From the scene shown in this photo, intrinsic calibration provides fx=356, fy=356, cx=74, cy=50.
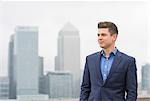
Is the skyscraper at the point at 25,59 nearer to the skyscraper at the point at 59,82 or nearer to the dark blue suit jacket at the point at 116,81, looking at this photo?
the skyscraper at the point at 59,82

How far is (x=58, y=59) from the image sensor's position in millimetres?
9320

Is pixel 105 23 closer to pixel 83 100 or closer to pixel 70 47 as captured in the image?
pixel 83 100

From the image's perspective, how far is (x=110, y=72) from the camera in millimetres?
1655

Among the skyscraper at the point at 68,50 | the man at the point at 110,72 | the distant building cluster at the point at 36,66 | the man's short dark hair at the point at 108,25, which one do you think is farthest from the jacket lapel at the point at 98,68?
the skyscraper at the point at 68,50

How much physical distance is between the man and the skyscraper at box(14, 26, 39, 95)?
7361mm

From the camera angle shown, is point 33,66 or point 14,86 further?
point 33,66

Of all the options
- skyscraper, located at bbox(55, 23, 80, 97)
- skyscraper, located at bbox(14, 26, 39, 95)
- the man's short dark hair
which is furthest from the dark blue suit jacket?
skyscraper, located at bbox(14, 26, 39, 95)

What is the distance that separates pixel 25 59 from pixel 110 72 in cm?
869

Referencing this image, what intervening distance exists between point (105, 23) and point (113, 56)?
0.54ft

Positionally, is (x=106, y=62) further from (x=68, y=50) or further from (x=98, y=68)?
(x=68, y=50)

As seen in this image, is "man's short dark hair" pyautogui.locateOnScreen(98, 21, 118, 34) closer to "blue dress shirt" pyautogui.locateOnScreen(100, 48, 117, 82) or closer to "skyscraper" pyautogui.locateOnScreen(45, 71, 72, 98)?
"blue dress shirt" pyautogui.locateOnScreen(100, 48, 117, 82)

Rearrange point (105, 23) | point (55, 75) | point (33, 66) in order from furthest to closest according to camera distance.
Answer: point (33, 66), point (55, 75), point (105, 23)

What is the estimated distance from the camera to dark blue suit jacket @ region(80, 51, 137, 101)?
65.3 inches

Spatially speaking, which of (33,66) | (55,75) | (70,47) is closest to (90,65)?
(55,75)
